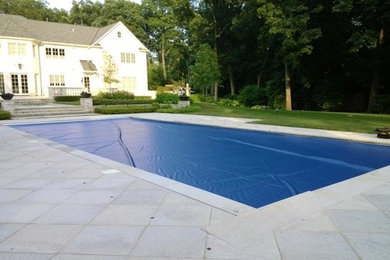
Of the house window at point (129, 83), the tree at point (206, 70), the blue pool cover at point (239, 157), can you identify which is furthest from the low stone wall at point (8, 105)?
the tree at point (206, 70)

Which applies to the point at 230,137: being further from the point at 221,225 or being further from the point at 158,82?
the point at 158,82

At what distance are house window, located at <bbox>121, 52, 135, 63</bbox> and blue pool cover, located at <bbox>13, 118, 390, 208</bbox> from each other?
20620mm

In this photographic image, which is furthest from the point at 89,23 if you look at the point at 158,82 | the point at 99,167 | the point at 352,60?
the point at 99,167

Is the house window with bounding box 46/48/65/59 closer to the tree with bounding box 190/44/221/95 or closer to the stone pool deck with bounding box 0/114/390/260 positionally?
the tree with bounding box 190/44/221/95

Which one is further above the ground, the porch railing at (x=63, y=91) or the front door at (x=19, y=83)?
the front door at (x=19, y=83)

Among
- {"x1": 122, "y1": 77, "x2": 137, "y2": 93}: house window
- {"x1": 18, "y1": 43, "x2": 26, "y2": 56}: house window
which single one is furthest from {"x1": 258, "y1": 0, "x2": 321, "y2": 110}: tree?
{"x1": 18, "y1": 43, "x2": 26, "y2": 56}: house window

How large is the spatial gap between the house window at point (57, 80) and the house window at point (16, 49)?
123 inches

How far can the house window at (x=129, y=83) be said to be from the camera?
32906mm

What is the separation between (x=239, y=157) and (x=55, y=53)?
2685 centimetres

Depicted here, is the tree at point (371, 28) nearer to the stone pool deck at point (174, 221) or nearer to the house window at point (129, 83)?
the stone pool deck at point (174, 221)

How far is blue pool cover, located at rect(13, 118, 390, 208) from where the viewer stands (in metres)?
6.08

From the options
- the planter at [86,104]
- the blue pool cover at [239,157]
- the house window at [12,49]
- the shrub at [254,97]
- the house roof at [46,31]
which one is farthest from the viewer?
the house roof at [46,31]

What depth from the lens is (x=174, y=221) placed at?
147 inches

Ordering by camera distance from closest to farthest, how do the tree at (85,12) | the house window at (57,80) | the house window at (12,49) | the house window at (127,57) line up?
the house window at (12,49) < the house window at (57,80) < the house window at (127,57) < the tree at (85,12)
